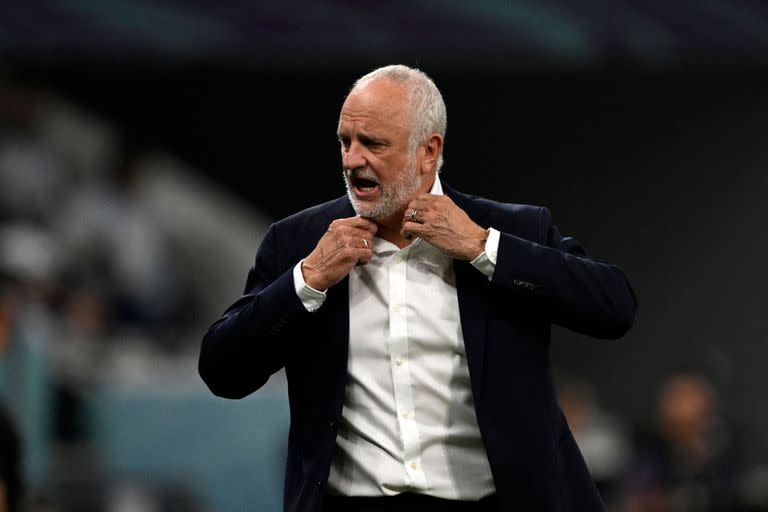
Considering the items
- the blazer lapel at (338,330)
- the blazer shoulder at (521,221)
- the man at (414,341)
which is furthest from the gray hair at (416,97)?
the blazer lapel at (338,330)

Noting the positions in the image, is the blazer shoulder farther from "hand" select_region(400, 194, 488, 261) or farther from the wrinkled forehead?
the wrinkled forehead

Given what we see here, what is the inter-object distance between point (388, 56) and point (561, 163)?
1.80m

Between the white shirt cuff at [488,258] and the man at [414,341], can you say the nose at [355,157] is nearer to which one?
the man at [414,341]

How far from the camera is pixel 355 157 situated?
9.68ft

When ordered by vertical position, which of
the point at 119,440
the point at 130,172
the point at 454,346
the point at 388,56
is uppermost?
the point at 388,56

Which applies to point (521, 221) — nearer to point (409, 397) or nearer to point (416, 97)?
point (416, 97)

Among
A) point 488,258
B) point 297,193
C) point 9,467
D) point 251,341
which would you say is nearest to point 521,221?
point 488,258

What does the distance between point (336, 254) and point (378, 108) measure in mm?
316

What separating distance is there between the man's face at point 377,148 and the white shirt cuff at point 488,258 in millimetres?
213

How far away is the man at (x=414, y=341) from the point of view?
289cm

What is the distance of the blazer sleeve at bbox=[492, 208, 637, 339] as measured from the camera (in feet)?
9.43

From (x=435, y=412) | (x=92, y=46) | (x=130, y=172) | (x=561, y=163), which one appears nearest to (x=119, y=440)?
(x=130, y=172)

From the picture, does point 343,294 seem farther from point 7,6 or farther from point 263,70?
point 263,70

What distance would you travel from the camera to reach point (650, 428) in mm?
6328
